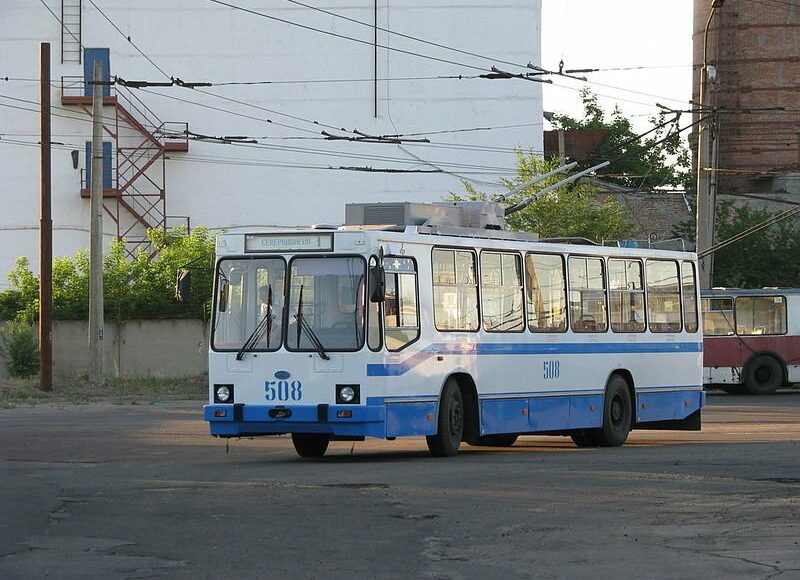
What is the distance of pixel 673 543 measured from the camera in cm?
1030

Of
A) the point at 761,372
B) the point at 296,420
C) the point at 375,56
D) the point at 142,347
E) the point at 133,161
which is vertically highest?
the point at 375,56

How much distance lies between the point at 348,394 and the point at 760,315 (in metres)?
24.2

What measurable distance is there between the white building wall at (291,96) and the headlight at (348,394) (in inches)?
1638

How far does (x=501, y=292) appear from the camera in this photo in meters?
19.1

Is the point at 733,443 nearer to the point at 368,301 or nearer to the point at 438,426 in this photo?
the point at 438,426

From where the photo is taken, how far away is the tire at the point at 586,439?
2091cm

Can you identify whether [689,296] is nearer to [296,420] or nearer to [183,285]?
[296,420]

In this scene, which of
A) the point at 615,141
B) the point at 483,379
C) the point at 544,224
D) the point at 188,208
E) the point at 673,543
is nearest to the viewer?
the point at 673,543

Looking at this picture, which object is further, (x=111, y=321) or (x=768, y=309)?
(x=111, y=321)

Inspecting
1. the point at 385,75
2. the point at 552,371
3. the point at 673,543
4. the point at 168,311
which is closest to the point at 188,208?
the point at 385,75

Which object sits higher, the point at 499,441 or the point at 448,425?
the point at 448,425

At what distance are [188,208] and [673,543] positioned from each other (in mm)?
49430

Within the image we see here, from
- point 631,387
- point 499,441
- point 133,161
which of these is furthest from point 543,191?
point 133,161

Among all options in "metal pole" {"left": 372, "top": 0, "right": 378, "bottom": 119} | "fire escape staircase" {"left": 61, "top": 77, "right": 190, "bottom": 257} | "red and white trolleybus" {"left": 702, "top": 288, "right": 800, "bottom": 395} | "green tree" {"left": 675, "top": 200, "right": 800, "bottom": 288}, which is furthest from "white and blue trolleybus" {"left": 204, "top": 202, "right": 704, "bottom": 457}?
"metal pole" {"left": 372, "top": 0, "right": 378, "bottom": 119}
